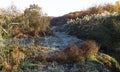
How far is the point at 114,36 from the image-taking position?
59.8 feet

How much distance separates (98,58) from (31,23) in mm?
5617

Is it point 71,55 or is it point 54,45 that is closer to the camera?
point 71,55

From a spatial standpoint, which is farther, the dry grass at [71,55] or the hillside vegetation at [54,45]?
the dry grass at [71,55]

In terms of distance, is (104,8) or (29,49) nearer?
(29,49)

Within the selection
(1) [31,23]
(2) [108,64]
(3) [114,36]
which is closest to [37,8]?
(1) [31,23]

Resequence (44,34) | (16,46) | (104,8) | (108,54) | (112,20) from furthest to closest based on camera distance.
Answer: (104,8) < (44,34) < (112,20) < (108,54) < (16,46)

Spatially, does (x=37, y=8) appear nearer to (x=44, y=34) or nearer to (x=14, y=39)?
(x=44, y=34)

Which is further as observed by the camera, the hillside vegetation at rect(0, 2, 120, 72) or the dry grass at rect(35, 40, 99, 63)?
the dry grass at rect(35, 40, 99, 63)

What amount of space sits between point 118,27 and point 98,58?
2.43 m

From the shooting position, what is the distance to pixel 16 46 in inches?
631

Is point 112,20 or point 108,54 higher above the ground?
point 112,20

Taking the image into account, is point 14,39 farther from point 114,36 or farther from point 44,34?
point 114,36

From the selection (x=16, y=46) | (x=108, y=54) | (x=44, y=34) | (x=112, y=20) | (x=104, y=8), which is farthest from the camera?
(x=104, y=8)

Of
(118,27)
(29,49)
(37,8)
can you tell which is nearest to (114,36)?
(118,27)
